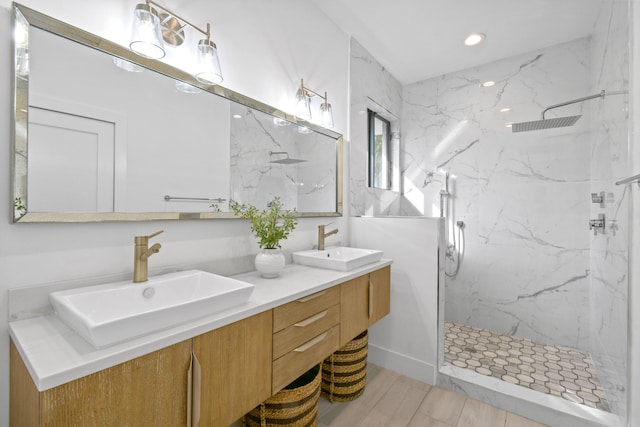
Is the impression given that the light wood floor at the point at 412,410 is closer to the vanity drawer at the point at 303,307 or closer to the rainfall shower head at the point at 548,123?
the vanity drawer at the point at 303,307

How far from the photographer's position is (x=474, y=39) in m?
2.54

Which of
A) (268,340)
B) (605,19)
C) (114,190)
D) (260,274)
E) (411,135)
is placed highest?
(605,19)

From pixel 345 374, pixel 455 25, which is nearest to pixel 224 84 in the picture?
pixel 345 374

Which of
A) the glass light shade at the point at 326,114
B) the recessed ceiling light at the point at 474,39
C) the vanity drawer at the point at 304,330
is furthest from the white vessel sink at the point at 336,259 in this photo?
the recessed ceiling light at the point at 474,39

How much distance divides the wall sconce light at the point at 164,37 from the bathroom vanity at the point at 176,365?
3.26 ft

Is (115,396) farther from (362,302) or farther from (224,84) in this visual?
(224,84)

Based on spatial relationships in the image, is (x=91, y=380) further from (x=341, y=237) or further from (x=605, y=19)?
A: (x=605, y=19)

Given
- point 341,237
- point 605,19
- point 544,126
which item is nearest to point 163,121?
point 341,237

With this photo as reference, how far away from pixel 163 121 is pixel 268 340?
1.00 meters

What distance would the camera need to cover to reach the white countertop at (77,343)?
2.12 feet

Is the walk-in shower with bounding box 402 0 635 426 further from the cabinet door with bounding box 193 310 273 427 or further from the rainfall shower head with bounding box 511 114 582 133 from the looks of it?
the cabinet door with bounding box 193 310 273 427

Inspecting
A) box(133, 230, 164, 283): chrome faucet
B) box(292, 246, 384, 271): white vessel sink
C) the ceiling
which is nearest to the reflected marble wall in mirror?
box(133, 230, 164, 283): chrome faucet

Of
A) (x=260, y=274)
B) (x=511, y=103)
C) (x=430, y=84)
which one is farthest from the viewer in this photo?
(x=430, y=84)

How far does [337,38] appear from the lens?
236 centimetres
